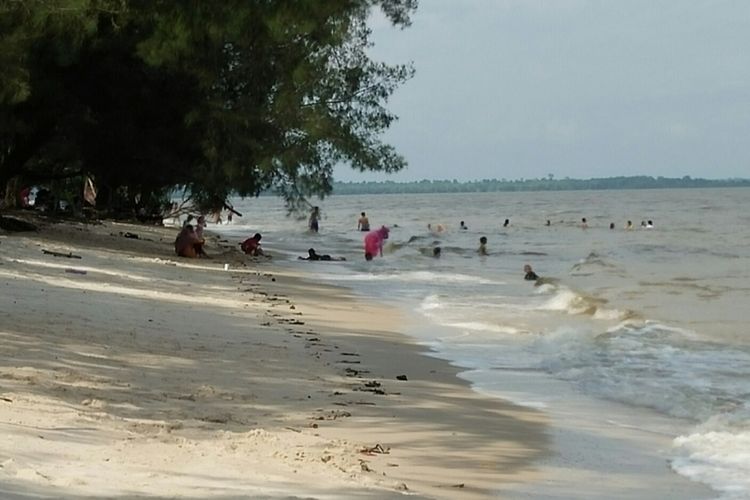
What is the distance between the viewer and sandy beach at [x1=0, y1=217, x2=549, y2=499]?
19.4 feet

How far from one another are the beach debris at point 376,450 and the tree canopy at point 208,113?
11.2 meters

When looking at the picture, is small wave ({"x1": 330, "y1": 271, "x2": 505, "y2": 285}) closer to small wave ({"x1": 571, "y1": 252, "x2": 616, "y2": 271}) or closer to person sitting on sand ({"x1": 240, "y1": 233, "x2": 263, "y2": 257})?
small wave ({"x1": 571, "y1": 252, "x2": 616, "y2": 271})

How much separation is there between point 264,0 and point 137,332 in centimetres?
370

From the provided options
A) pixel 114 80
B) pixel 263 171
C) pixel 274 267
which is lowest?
pixel 274 267

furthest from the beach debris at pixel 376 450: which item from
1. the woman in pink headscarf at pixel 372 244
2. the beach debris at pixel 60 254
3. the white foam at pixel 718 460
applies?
the woman in pink headscarf at pixel 372 244

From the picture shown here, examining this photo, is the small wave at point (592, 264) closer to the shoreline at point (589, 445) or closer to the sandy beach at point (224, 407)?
the sandy beach at point (224, 407)

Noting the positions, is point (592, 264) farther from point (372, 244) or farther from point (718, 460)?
point (718, 460)

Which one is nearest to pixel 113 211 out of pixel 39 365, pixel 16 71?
pixel 16 71

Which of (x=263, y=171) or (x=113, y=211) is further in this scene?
(x=113, y=211)

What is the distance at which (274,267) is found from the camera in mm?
27312

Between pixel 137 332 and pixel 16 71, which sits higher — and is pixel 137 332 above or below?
below

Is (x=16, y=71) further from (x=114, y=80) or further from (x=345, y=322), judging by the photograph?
(x=114, y=80)

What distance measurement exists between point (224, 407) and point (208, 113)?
17.1m

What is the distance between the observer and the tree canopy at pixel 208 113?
22484 mm
